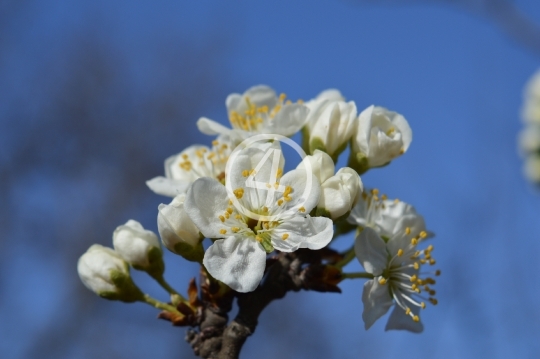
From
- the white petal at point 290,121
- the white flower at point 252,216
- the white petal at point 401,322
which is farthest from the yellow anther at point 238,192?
the white petal at point 401,322

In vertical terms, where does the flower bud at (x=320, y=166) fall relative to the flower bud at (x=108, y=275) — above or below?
A: above

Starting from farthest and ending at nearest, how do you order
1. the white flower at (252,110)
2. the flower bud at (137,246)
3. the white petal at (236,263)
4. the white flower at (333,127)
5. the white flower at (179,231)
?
the white flower at (252,110), the white flower at (333,127), the flower bud at (137,246), the white flower at (179,231), the white petal at (236,263)

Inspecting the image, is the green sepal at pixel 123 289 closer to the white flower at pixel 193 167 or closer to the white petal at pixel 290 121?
the white flower at pixel 193 167

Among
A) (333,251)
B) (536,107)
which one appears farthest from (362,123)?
(536,107)

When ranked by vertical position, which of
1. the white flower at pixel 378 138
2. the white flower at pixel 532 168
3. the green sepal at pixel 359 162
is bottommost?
the green sepal at pixel 359 162

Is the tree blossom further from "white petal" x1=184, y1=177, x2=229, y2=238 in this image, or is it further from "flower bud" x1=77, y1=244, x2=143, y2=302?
"flower bud" x1=77, y1=244, x2=143, y2=302

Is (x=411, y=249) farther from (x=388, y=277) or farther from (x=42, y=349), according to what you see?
(x=42, y=349)

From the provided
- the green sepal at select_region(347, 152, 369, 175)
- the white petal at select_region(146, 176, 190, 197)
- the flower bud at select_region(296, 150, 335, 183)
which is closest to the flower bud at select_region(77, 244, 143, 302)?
the white petal at select_region(146, 176, 190, 197)

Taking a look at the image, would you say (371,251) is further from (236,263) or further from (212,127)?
(212,127)
